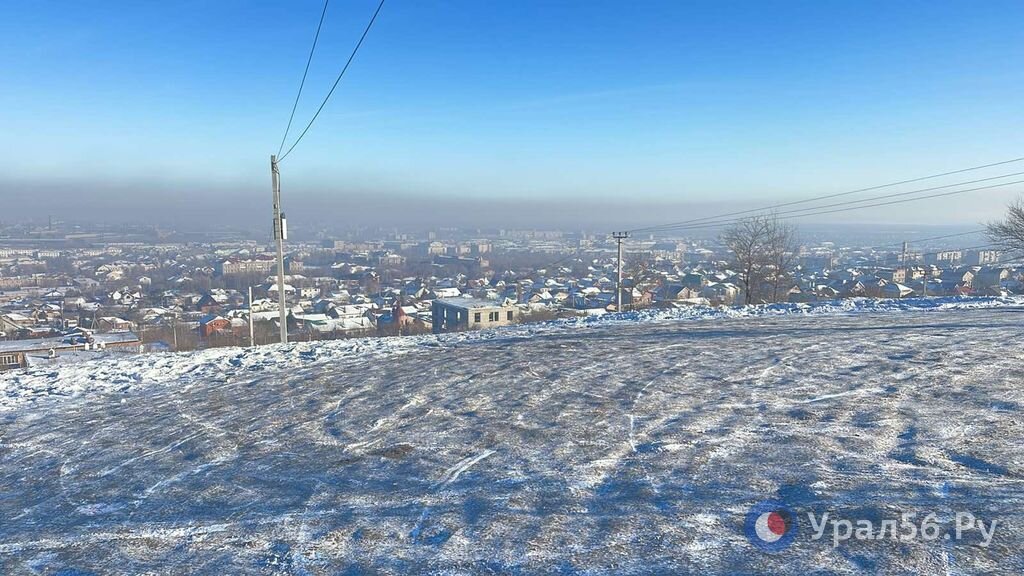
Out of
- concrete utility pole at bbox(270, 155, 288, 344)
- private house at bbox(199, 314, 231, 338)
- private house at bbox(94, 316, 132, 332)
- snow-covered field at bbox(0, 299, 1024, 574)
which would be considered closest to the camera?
snow-covered field at bbox(0, 299, 1024, 574)

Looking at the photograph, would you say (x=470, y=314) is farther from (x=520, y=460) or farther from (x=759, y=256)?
(x=520, y=460)

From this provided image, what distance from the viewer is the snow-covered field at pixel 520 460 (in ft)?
13.4

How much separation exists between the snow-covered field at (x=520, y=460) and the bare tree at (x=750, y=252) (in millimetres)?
14603

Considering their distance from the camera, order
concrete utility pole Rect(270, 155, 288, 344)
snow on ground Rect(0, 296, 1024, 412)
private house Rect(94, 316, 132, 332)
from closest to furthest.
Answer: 1. snow on ground Rect(0, 296, 1024, 412)
2. concrete utility pole Rect(270, 155, 288, 344)
3. private house Rect(94, 316, 132, 332)

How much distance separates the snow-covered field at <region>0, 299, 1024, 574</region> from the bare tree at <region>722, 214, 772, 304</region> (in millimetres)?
14603

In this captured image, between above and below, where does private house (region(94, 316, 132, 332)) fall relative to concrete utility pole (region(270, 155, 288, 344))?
below

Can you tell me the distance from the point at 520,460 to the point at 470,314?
20641 millimetres

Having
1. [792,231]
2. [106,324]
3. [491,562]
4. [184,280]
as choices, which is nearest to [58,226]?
[184,280]

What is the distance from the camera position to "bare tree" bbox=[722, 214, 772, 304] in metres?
25.9

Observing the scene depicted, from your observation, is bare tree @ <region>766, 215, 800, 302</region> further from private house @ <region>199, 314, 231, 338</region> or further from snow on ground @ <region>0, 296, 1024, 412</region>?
private house @ <region>199, 314, 231, 338</region>

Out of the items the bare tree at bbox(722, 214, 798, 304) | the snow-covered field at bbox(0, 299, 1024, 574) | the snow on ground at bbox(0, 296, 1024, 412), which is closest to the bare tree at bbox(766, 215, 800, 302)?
the bare tree at bbox(722, 214, 798, 304)

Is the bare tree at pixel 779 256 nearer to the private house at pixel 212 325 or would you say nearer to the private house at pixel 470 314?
the private house at pixel 470 314

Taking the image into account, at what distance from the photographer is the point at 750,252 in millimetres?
25719

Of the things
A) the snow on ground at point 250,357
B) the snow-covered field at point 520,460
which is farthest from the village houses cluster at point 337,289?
the snow-covered field at point 520,460
